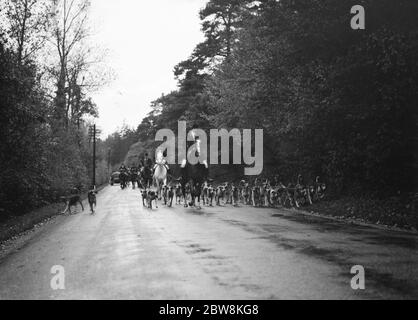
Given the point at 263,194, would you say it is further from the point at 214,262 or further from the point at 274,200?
the point at 214,262

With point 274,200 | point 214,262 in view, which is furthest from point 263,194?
point 214,262

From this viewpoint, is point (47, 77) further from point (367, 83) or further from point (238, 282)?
point (238, 282)

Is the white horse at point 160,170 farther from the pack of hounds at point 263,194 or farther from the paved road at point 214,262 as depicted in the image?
the paved road at point 214,262

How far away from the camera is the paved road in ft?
23.9

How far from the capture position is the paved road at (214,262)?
7281mm

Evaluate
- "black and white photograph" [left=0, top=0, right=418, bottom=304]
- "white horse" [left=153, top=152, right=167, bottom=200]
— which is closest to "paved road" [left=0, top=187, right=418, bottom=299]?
"black and white photograph" [left=0, top=0, right=418, bottom=304]

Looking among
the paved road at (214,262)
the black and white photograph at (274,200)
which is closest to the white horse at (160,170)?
the black and white photograph at (274,200)

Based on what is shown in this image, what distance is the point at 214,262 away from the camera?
30.8 ft

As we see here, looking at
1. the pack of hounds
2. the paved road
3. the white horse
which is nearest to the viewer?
the paved road

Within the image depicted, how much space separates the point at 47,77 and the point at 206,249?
28.6m

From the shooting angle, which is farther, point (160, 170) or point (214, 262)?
point (160, 170)

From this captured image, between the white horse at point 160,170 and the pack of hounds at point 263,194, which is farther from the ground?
the white horse at point 160,170

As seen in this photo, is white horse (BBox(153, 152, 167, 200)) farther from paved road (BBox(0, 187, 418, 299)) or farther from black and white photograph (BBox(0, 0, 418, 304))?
paved road (BBox(0, 187, 418, 299))

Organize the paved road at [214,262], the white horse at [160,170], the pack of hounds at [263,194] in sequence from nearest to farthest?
the paved road at [214,262] < the pack of hounds at [263,194] < the white horse at [160,170]
